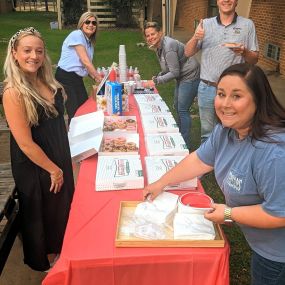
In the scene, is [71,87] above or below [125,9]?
below

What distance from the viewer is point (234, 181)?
61.4 inches

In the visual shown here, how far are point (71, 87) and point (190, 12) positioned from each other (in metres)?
13.8

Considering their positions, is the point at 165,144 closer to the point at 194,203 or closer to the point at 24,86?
the point at 194,203

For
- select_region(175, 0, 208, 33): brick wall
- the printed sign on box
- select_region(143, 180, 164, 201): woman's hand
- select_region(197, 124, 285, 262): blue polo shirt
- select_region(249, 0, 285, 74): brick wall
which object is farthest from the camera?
select_region(175, 0, 208, 33): brick wall

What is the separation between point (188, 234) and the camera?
5.18 ft

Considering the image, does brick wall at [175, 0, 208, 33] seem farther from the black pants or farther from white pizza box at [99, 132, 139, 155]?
white pizza box at [99, 132, 139, 155]

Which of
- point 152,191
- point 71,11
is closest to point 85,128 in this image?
point 152,191

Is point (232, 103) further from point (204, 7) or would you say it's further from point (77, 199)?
point (204, 7)

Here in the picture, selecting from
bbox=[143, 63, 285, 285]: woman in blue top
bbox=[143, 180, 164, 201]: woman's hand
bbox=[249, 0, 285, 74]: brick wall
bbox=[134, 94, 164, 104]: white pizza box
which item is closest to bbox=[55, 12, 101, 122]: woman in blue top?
bbox=[134, 94, 164, 104]: white pizza box

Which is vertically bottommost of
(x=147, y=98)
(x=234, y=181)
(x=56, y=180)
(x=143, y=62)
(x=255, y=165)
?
(x=143, y=62)

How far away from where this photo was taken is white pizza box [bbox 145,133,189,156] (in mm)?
2393

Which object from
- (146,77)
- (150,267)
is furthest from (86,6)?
(150,267)

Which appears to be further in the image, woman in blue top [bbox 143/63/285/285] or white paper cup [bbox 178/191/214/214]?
white paper cup [bbox 178/191/214/214]

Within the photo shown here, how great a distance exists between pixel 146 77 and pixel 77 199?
720 cm
